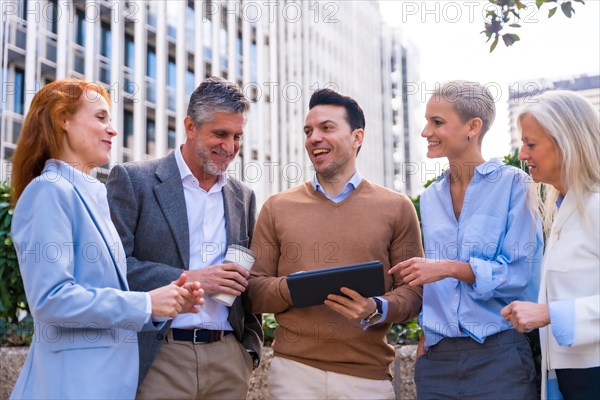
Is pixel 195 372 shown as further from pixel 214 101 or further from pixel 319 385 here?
pixel 214 101

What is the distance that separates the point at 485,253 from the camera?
3.47 metres

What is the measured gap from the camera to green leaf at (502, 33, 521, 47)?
4145 mm

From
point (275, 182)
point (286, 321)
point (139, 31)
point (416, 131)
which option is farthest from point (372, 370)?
point (416, 131)

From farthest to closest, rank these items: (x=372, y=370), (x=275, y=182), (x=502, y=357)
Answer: (x=275, y=182) < (x=372, y=370) < (x=502, y=357)

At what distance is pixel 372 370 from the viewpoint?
12.5 ft

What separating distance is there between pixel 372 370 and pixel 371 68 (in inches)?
3800

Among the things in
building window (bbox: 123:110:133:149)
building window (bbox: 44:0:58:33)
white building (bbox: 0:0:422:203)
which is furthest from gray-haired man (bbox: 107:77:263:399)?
building window (bbox: 123:110:133:149)

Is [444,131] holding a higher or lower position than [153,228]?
higher

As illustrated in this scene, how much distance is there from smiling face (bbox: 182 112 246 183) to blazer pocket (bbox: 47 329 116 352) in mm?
1282

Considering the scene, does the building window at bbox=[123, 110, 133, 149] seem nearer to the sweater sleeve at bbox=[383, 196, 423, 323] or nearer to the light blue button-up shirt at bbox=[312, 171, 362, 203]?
the light blue button-up shirt at bbox=[312, 171, 362, 203]

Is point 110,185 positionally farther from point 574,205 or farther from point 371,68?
point 371,68

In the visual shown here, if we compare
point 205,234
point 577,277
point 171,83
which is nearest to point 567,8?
point 577,277

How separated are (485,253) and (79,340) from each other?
1.88 metres

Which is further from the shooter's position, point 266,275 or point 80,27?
point 80,27
